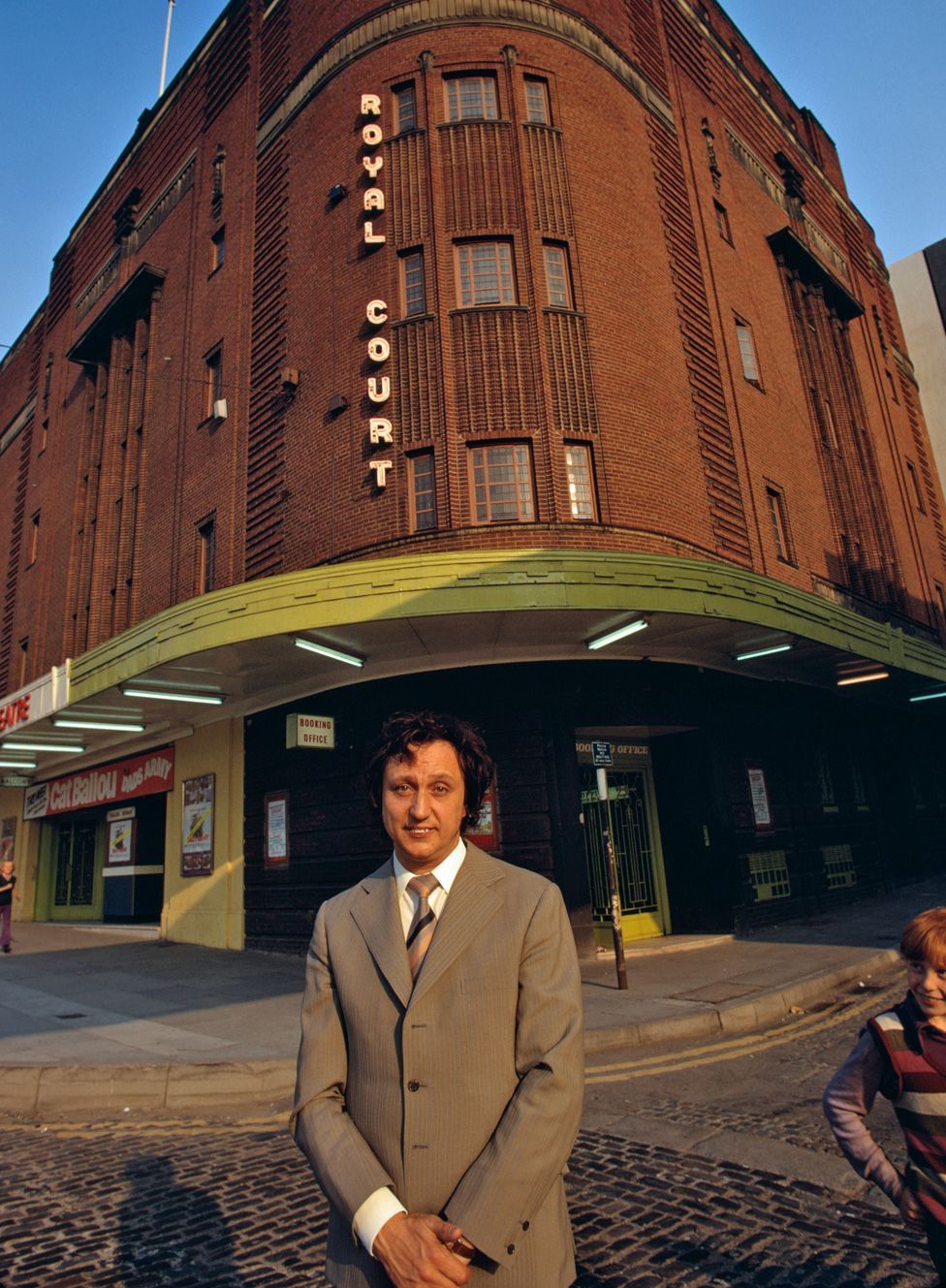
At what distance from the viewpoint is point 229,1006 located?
9172mm

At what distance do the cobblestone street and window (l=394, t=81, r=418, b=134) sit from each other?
16273mm

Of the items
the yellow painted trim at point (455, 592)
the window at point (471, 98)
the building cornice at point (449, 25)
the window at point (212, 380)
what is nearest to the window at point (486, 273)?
the window at point (471, 98)

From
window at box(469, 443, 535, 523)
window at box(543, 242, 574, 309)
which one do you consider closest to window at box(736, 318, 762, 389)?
window at box(543, 242, 574, 309)

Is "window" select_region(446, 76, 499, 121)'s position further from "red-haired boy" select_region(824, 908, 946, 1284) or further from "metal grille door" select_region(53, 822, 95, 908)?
"metal grille door" select_region(53, 822, 95, 908)

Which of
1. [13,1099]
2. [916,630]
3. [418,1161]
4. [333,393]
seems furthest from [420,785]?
[916,630]

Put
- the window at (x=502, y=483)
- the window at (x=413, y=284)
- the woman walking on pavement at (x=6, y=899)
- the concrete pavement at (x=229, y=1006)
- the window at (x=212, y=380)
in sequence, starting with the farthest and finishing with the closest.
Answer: the window at (x=212, y=380) < the woman walking on pavement at (x=6, y=899) < the window at (x=413, y=284) < the window at (x=502, y=483) < the concrete pavement at (x=229, y=1006)

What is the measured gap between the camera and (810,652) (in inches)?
522

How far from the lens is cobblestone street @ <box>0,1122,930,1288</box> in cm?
331

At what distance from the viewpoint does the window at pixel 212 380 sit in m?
17.0

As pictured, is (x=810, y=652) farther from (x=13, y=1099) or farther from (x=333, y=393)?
(x=13, y=1099)

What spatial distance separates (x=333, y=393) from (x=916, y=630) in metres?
17.8

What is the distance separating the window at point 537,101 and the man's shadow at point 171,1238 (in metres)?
16.7

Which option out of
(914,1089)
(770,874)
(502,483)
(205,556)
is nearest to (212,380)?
(205,556)

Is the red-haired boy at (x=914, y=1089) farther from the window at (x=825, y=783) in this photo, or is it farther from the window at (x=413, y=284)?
the window at (x=825, y=783)
